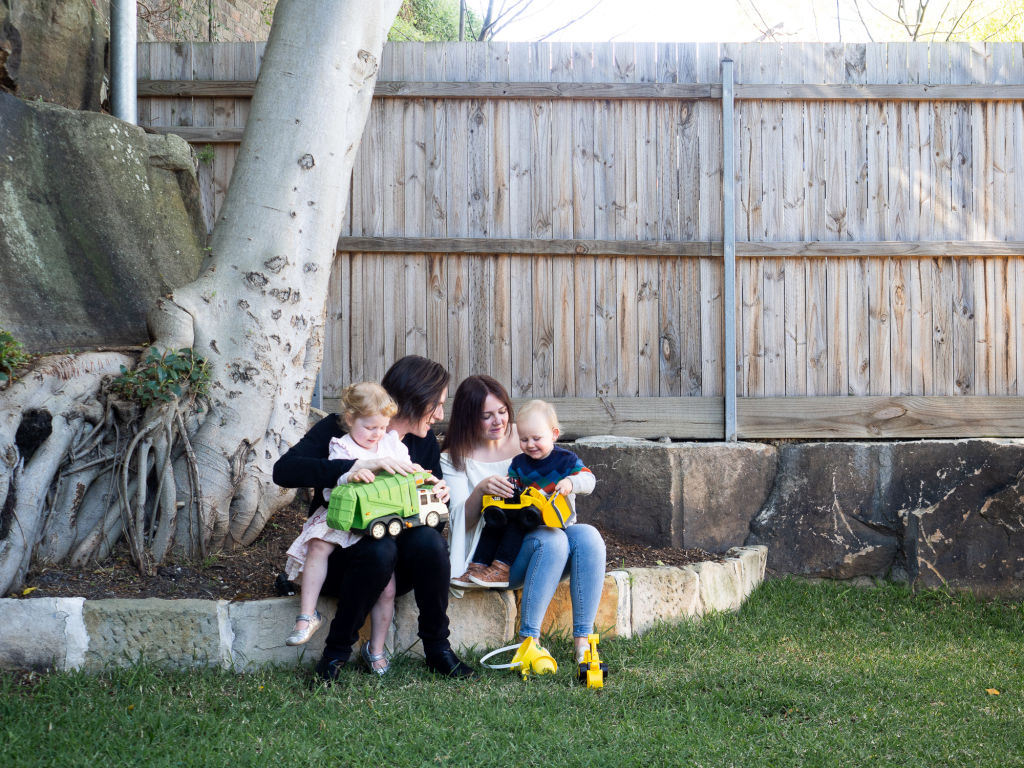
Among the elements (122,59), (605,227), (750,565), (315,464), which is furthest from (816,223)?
(122,59)

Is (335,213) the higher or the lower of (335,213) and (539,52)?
the lower

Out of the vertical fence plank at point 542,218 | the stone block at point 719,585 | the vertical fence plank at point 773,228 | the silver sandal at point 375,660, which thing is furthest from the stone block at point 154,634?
the vertical fence plank at point 773,228

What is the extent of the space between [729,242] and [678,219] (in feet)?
1.13

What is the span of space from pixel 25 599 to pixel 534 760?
1943 millimetres

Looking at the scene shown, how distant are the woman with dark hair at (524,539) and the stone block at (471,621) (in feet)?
0.40

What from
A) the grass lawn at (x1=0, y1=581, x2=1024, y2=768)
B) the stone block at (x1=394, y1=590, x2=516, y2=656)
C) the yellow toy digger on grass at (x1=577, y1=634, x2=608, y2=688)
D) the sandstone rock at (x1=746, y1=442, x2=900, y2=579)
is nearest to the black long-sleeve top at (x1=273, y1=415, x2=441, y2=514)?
the stone block at (x1=394, y1=590, x2=516, y2=656)

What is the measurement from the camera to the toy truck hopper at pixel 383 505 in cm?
324

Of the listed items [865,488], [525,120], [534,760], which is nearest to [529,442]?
[534,760]

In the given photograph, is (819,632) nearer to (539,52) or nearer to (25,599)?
(25,599)

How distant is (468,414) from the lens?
155 inches

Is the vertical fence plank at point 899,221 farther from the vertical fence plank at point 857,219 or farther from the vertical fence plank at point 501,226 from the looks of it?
the vertical fence plank at point 501,226

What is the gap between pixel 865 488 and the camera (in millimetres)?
5047

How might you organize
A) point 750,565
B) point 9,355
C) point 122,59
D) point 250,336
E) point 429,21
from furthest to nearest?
point 429,21
point 122,59
point 750,565
point 250,336
point 9,355

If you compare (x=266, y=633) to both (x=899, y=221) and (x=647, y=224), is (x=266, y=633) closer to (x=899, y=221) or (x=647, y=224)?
(x=647, y=224)
